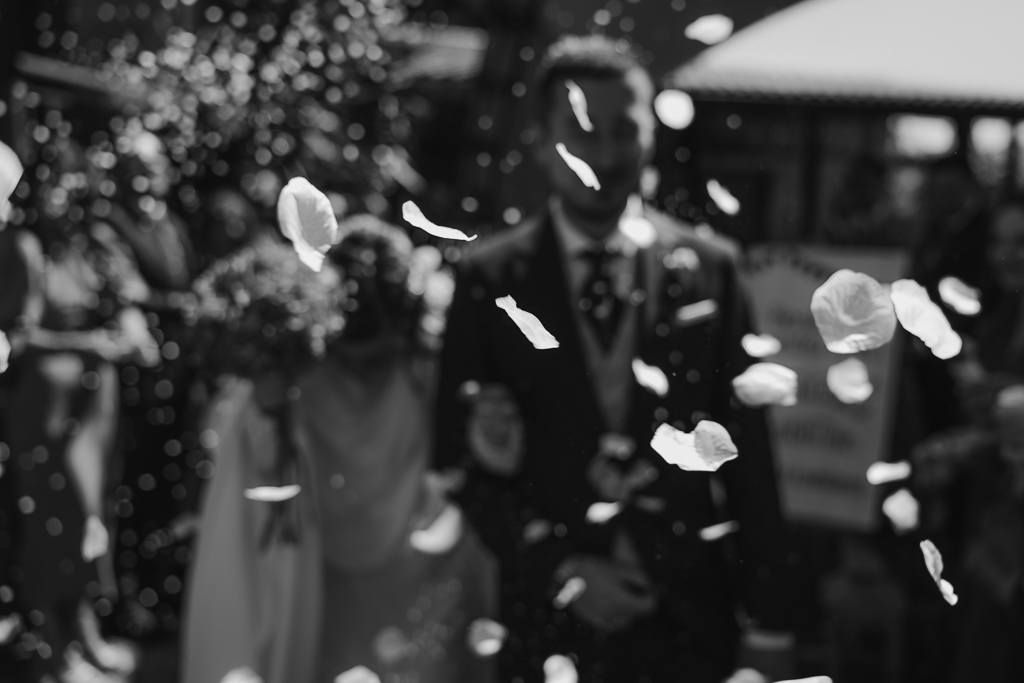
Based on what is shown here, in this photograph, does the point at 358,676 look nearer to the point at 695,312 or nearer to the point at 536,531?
the point at 536,531

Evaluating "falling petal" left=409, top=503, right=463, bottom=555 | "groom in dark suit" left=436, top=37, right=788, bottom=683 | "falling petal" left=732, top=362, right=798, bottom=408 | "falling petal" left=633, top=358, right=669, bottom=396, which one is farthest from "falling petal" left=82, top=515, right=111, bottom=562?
"falling petal" left=732, top=362, right=798, bottom=408

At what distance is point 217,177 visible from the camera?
3963 mm

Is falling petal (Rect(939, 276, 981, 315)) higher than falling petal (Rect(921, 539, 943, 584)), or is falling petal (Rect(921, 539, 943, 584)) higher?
falling petal (Rect(939, 276, 981, 315))

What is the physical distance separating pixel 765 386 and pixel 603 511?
0.38 meters

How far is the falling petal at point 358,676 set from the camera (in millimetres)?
2156

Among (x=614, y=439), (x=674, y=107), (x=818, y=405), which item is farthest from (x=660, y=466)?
(x=674, y=107)

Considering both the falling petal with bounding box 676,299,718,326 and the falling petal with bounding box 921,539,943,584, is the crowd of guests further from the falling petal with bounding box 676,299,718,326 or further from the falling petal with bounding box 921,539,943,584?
the falling petal with bounding box 921,539,943,584

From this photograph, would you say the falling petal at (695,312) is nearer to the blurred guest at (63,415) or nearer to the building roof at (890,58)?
the building roof at (890,58)

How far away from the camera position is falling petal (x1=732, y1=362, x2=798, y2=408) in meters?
1.78

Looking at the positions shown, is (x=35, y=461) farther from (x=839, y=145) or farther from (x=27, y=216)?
(x=839, y=145)

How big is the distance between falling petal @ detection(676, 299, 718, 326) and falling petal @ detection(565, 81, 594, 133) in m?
0.39

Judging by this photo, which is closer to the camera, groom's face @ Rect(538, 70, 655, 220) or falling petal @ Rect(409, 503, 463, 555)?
groom's face @ Rect(538, 70, 655, 220)

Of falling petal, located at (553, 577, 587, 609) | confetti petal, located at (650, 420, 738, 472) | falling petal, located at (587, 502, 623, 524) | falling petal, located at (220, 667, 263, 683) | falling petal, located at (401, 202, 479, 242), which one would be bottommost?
falling petal, located at (220, 667, 263, 683)

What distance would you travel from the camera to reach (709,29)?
3.01 meters
